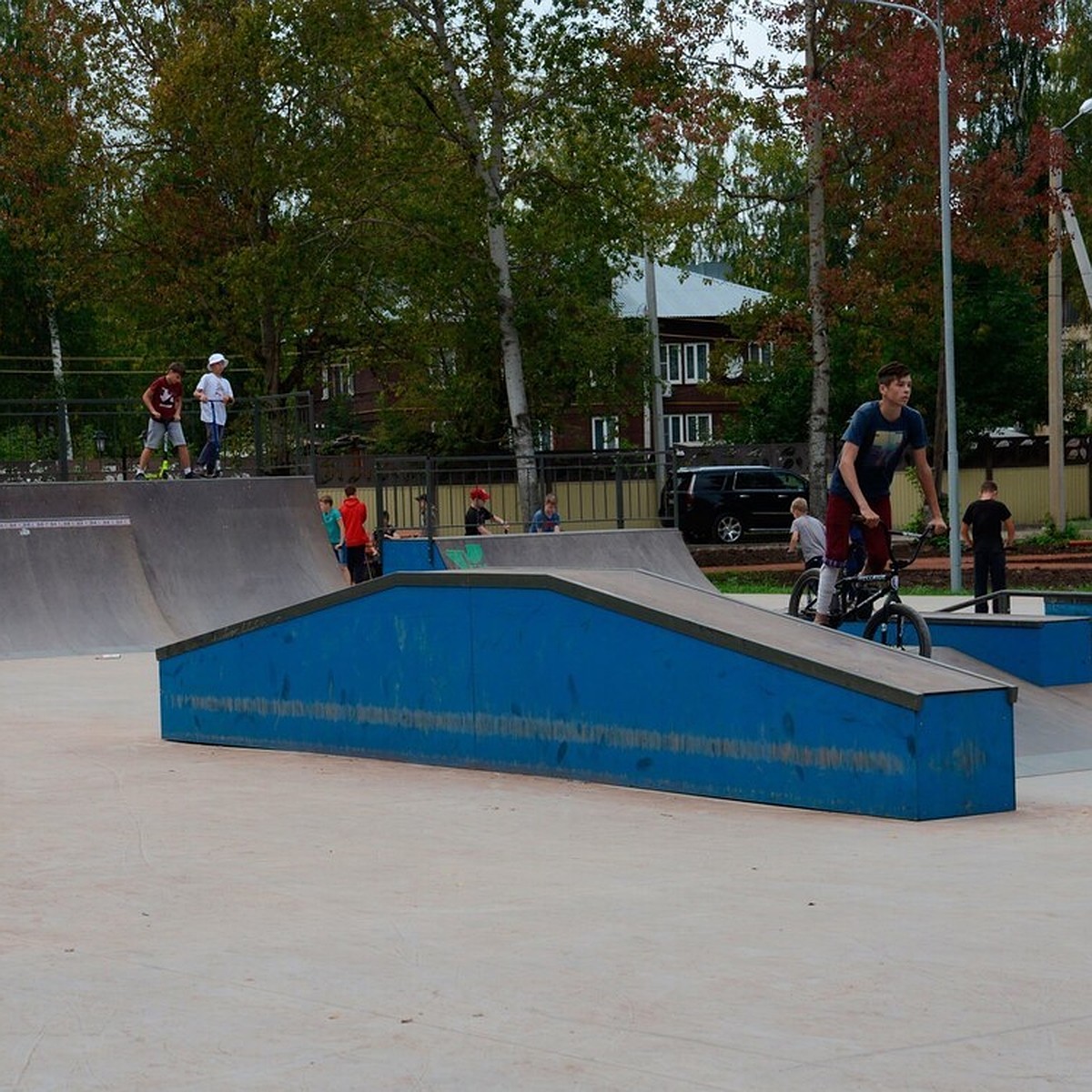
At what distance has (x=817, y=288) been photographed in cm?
3384

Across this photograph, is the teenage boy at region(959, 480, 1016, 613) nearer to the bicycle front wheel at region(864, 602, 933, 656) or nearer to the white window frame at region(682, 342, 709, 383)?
the bicycle front wheel at region(864, 602, 933, 656)

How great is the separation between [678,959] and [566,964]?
33cm

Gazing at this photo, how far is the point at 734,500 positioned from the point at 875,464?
32815 mm

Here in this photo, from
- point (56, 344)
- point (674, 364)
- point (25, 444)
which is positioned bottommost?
point (25, 444)

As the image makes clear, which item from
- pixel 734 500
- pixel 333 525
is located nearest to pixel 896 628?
pixel 333 525

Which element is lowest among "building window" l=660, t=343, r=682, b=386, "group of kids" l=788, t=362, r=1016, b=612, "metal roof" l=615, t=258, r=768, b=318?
"group of kids" l=788, t=362, r=1016, b=612

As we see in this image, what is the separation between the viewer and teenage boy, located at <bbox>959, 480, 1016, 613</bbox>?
61.3 ft

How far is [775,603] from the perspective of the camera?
984 inches

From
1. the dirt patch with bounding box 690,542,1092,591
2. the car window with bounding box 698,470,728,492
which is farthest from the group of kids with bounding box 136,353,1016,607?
the car window with bounding box 698,470,728,492

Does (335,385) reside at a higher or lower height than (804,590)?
higher

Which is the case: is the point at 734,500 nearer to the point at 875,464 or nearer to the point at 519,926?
the point at 875,464

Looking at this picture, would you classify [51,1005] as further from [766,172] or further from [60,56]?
[766,172]

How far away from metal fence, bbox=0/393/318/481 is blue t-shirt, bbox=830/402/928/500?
15.3 meters

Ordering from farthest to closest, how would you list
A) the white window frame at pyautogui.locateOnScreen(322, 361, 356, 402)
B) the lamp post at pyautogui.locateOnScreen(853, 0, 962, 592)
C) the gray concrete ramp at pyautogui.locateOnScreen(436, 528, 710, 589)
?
1. the white window frame at pyautogui.locateOnScreen(322, 361, 356, 402)
2. the lamp post at pyautogui.locateOnScreen(853, 0, 962, 592)
3. the gray concrete ramp at pyautogui.locateOnScreen(436, 528, 710, 589)
